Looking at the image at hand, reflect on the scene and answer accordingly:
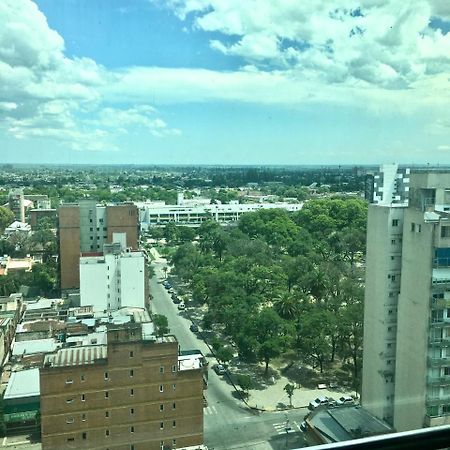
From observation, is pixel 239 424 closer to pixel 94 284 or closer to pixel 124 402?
pixel 124 402

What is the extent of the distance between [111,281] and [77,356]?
130 inches

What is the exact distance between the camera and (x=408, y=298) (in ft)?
9.25

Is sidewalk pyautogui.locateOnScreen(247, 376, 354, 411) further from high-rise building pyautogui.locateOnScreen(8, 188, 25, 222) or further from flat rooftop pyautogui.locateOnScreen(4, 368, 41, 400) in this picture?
high-rise building pyautogui.locateOnScreen(8, 188, 25, 222)

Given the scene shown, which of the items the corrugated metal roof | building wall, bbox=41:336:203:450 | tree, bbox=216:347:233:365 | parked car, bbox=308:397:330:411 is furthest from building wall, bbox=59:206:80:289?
building wall, bbox=41:336:203:450

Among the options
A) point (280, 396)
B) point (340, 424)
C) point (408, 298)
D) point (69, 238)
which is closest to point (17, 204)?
point (69, 238)

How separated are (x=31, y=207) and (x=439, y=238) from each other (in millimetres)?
12048

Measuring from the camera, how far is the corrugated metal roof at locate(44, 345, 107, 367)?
2.46m

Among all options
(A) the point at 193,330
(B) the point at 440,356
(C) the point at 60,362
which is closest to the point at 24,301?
(A) the point at 193,330

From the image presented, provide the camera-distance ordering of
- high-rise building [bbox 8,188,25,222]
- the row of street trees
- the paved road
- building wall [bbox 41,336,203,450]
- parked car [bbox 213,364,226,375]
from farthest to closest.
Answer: high-rise building [bbox 8,188,25,222], the row of street trees, parked car [bbox 213,364,226,375], the paved road, building wall [bbox 41,336,203,450]

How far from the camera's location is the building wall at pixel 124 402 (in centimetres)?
224

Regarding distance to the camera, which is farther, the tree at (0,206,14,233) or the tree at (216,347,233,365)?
the tree at (0,206,14,233)

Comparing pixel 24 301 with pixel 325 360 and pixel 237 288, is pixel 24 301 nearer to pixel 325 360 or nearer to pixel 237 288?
pixel 237 288

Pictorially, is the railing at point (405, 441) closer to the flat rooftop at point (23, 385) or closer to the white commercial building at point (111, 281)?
the flat rooftop at point (23, 385)

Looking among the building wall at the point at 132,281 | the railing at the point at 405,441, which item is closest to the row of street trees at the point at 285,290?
the building wall at the point at 132,281
